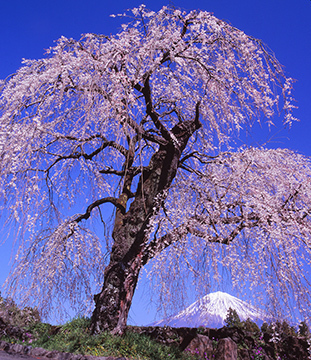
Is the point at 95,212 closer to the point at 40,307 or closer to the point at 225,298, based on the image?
the point at 40,307

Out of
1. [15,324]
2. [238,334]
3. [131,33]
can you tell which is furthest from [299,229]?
[15,324]

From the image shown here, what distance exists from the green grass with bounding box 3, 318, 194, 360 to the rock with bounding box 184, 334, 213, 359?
54cm

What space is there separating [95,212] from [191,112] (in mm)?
3696

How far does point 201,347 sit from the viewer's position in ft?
26.0

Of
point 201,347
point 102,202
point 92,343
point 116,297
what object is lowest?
point 92,343

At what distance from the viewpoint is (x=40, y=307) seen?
6.41 meters

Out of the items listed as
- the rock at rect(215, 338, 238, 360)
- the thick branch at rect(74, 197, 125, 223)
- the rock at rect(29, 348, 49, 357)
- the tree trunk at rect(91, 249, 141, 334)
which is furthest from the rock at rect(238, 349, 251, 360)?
the rock at rect(29, 348, 49, 357)

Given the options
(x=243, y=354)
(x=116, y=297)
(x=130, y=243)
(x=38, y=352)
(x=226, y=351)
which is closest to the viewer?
(x=38, y=352)

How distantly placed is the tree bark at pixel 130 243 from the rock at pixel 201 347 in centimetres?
242

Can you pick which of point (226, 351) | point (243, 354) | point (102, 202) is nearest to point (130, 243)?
point (102, 202)

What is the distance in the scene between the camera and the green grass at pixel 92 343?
5.79 metres

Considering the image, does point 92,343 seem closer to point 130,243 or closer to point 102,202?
point 130,243

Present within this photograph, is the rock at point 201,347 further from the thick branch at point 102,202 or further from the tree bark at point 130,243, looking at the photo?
the thick branch at point 102,202

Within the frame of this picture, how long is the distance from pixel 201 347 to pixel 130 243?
353 centimetres
